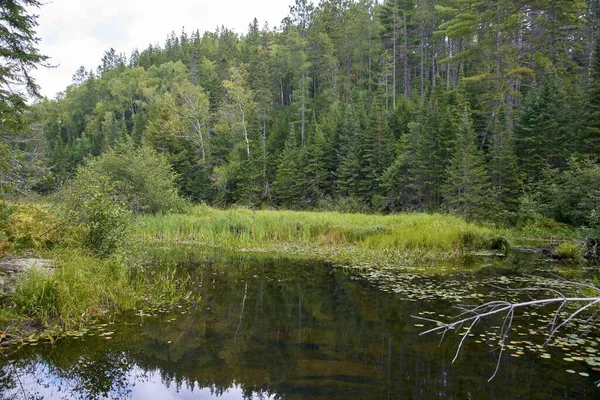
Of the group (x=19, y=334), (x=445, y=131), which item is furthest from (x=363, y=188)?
(x=19, y=334)

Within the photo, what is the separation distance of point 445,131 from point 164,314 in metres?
22.6

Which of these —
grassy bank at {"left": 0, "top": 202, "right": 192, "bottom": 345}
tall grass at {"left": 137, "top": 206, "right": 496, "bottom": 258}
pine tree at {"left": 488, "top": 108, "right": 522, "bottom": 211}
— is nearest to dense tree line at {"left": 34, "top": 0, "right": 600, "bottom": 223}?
pine tree at {"left": 488, "top": 108, "right": 522, "bottom": 211}

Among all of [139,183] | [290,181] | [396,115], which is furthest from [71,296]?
[396,115]

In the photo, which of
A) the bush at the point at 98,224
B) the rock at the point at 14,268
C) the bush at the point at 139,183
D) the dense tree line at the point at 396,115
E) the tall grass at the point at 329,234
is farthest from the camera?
the dense tree line at the point at 396,115

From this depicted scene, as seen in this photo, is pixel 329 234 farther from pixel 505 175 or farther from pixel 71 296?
pixel 505 175

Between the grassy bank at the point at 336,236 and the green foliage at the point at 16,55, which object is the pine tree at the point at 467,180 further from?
the green foliage at the point at 16,55

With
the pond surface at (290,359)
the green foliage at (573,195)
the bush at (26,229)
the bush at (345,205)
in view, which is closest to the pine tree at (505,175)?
the green foliage at (573,195)

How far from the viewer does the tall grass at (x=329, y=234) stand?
14250 mm

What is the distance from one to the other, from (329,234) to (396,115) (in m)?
21.5

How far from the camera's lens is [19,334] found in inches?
236

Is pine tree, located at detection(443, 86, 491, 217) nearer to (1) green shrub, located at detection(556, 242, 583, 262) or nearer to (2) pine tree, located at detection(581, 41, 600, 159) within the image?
(2) pine tree, located at detection(581, 41, 600, 159)

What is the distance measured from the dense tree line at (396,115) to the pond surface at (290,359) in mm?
6283

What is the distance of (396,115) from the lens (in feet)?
113

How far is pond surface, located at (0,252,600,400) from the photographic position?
4.85 meters
